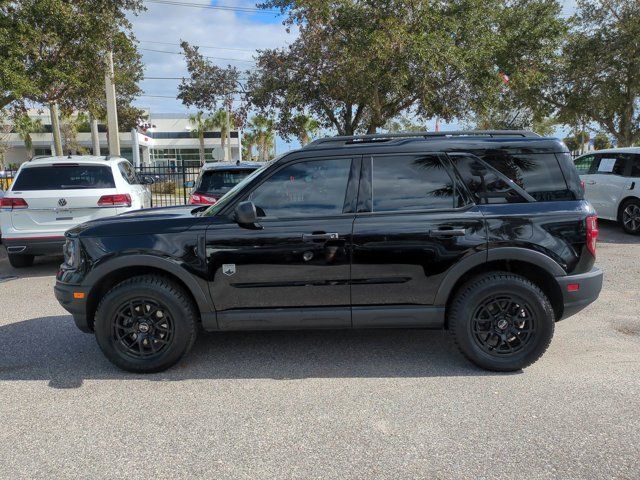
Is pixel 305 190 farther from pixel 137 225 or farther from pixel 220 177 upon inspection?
pixel 220 177

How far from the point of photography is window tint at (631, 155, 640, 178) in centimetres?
1041

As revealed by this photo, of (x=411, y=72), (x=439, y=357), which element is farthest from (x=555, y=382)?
(x=411, y=72)

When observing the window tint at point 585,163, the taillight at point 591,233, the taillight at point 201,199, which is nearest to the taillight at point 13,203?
the taillight at point 201,199

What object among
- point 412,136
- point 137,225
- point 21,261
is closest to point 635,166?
point 412,136

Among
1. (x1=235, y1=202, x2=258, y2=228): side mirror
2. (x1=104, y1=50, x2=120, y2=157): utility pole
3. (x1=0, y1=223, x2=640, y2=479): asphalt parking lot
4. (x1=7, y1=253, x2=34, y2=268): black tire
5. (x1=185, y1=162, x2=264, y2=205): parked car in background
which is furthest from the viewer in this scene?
(x1=104, y1=50, x2=120, y2=157): utility pole

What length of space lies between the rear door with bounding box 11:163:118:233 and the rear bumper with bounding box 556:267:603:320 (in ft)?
20.8

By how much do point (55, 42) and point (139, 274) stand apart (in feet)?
24.8

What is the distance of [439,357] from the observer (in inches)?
177

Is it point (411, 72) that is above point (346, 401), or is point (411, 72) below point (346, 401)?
above

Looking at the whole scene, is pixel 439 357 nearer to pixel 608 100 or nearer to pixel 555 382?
pixel 555 382

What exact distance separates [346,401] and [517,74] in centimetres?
1247

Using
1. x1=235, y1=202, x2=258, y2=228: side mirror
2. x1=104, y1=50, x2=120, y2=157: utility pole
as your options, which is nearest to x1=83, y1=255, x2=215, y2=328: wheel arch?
x1=235, y1=202, x2=258, y2=228: side mirror

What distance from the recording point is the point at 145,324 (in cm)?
416

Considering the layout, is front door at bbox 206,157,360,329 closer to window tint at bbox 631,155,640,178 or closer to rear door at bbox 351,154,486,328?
rear door at bbox 351,154,486,328
